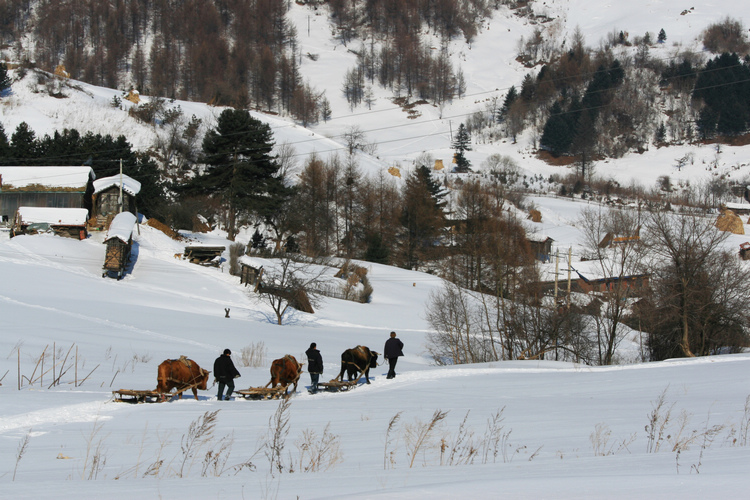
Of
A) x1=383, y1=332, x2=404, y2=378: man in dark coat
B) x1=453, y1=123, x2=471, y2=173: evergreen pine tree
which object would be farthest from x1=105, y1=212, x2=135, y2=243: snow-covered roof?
x1=453, y1=123, x2=471, y2=173: evergreen pine tree

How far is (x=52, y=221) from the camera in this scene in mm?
47188

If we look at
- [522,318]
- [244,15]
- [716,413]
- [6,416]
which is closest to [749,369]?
[716,413]

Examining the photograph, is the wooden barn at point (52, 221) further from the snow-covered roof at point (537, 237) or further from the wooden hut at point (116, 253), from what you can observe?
the snow-covered roof at point (537, 237)

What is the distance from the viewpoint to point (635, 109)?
128m

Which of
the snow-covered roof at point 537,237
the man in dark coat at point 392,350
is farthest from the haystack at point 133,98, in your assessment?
the man in dark coat at point 392,350

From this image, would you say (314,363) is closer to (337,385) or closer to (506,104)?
(337,385)

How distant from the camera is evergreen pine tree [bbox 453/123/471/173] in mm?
104312

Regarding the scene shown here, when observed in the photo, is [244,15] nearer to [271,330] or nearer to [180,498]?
[271,330]

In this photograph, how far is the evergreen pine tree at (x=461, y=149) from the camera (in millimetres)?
104312

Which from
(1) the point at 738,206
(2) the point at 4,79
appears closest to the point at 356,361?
(2) the point at 4,79

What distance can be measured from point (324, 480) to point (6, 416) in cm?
674

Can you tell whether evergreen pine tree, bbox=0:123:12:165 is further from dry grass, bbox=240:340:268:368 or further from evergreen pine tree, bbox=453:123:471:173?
evergreen pine tree, bbox=453:123:471:173

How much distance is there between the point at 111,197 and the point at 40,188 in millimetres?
5509

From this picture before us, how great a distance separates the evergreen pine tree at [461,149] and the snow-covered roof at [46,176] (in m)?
65.7
